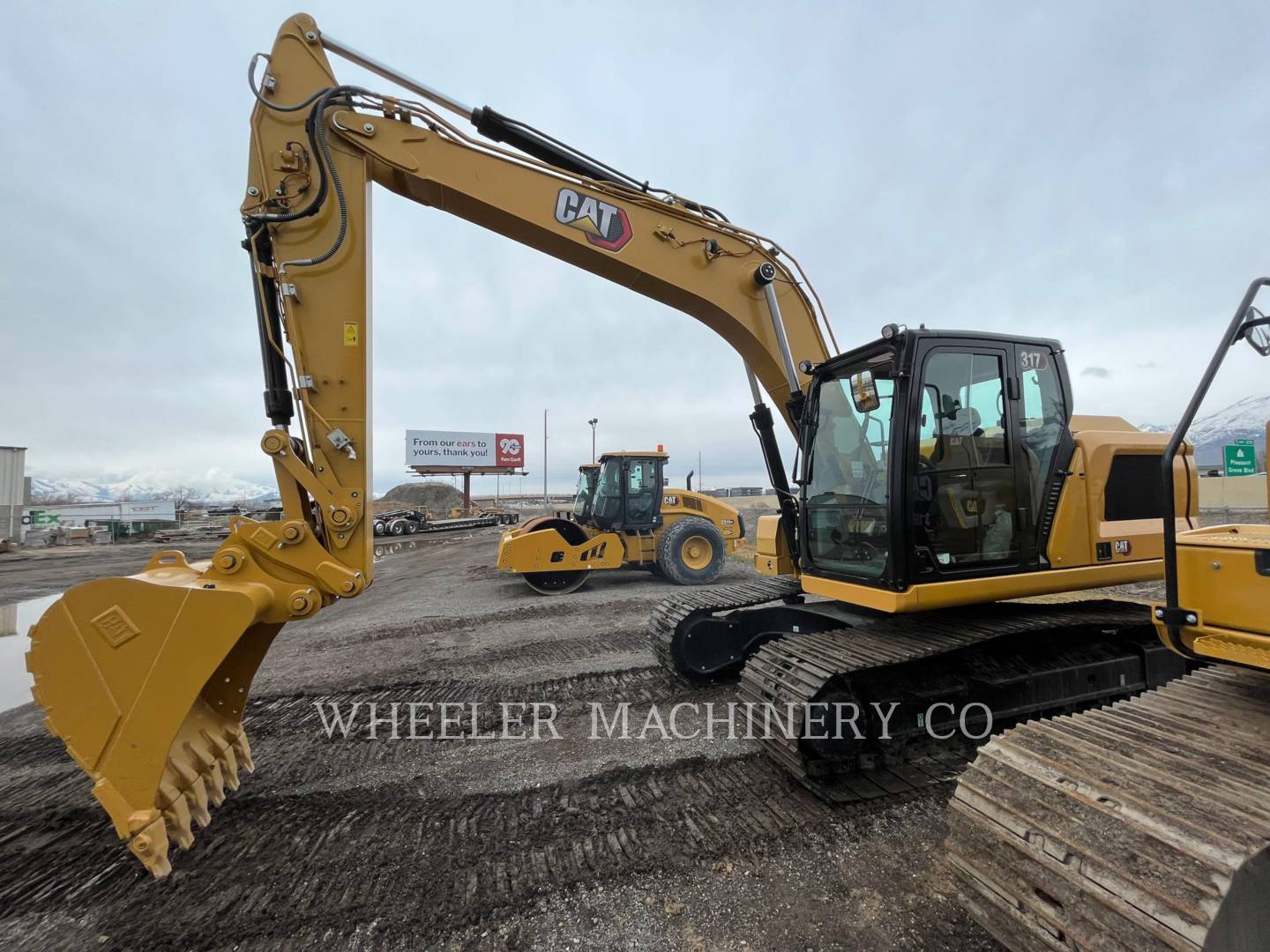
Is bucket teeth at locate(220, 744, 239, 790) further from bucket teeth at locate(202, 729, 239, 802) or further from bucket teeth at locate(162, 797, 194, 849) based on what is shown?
bucket teeth at locate(162, 797, 194, 849)

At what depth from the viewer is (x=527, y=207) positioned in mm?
3617

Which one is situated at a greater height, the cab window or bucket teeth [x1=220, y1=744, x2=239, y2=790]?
the cab window

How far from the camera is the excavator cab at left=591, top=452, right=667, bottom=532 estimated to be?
10047 mm

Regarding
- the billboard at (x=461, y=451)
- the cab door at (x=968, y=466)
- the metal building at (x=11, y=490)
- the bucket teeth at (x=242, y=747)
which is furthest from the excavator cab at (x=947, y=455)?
the billboard at (x=461, y=451)

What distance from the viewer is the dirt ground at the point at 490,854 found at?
7.22 feet

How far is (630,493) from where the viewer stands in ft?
33.2

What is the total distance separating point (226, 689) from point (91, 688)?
680mm

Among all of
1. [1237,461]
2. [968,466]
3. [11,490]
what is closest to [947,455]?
[968,466]

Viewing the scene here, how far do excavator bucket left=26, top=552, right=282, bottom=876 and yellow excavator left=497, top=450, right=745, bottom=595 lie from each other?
260 inches

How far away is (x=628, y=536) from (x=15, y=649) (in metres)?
8.09

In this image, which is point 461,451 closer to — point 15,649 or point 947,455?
point 15,649

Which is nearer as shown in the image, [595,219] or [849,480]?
[849,480]

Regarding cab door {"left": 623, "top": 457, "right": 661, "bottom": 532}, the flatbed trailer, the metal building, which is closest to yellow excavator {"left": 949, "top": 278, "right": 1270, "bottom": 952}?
cab door {"left": 623, "top": 457, "right": 661, "bottom": 532}

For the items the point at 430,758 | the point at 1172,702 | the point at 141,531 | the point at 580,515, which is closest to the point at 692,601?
the point at 430,758
